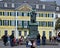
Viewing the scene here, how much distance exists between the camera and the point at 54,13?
81688 mm

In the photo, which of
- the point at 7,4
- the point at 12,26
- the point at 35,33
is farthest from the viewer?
the point at 7,4

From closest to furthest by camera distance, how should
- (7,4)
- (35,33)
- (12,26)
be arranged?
(35,33) < (12,26) < (7,4)

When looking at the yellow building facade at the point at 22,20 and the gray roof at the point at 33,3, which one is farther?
the gray roof at the point at 33,3

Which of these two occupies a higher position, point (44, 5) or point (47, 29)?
point (44, 5)

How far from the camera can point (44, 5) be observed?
84938mm

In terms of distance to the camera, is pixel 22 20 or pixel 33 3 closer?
pixel 22 20

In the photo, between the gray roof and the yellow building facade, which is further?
the gray roof

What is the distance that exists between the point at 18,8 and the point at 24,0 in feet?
29.7

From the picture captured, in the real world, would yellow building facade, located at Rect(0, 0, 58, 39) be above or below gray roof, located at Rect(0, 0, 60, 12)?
below

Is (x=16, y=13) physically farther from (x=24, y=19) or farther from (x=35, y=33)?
(x=35, y=33)

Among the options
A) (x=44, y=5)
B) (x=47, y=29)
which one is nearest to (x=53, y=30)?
(x=47, y=29)

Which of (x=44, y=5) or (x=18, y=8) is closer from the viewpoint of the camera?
(x=18, y=8)

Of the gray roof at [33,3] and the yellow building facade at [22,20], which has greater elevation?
the gray roof at [33,3]

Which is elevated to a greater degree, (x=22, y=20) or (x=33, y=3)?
(x=33, y=3)
